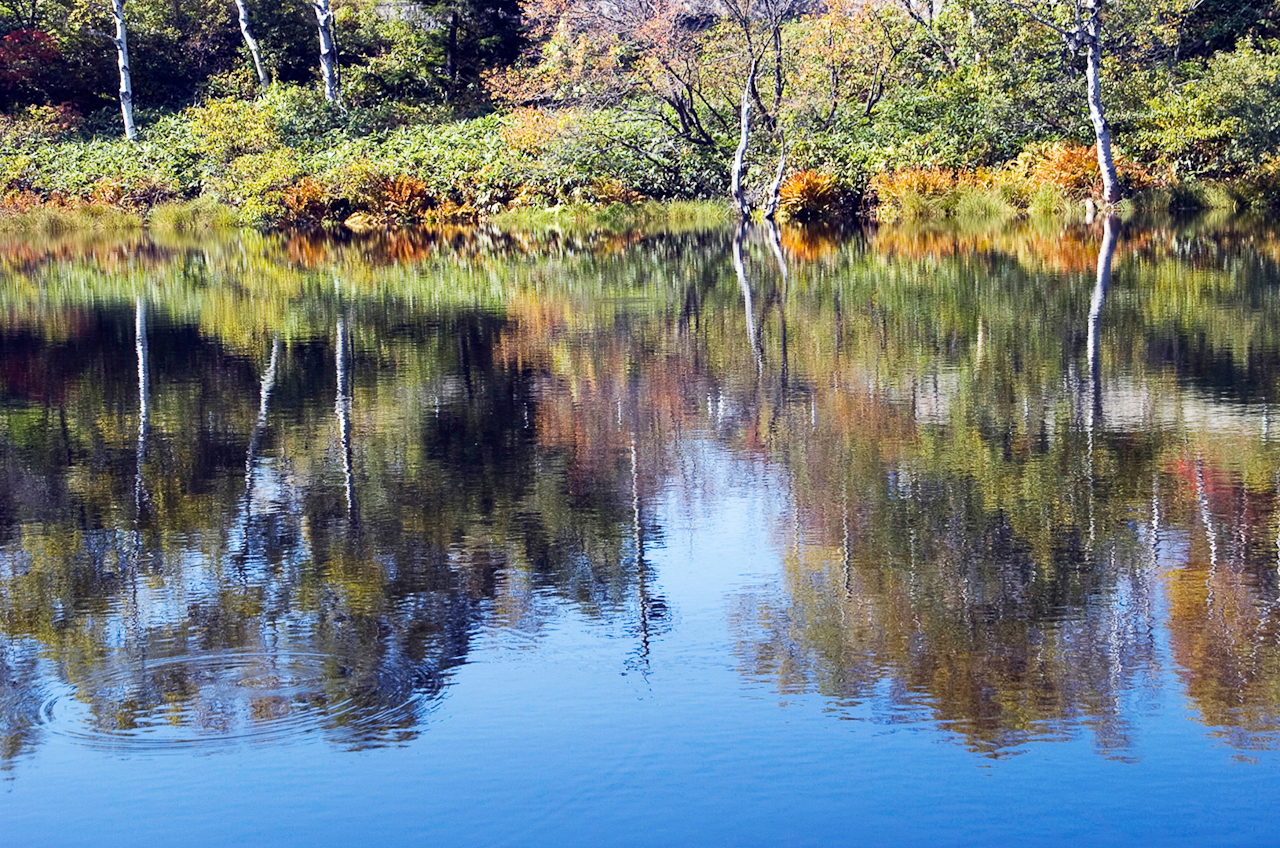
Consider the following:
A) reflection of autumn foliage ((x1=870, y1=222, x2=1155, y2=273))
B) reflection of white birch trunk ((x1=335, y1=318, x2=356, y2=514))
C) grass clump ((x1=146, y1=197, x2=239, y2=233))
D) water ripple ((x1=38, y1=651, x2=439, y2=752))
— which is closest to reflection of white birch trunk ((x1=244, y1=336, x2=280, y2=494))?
reflection of white birch trunk ((x1=335, y1=318, x2=356, y2=514))

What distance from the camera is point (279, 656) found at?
461 centimetres

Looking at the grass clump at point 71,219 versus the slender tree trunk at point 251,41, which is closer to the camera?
the grass clump at point 71,219

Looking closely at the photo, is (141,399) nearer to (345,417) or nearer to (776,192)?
(345,417)

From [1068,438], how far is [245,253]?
763 inches

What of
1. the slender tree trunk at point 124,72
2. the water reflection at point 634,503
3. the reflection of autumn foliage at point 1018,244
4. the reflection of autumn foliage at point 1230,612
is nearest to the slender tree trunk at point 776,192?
the reflection of autumn foliage at point 1018,244

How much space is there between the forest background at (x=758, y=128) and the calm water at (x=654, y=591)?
62.7 ft

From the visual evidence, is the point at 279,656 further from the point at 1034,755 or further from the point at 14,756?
the point at 1034,755

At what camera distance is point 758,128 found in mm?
32781

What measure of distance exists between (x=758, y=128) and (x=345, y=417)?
25.2 metres

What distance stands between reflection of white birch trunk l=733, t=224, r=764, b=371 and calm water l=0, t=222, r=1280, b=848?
0.16 meters

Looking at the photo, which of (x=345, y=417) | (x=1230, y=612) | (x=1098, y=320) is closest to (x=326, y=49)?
(x=1098, y=320)

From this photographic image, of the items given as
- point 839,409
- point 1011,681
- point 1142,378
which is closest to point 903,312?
point 1142,378

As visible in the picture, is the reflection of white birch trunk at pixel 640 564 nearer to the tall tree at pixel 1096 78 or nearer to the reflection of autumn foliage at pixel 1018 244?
the reflection of autumn foliage at pixel 1018 244

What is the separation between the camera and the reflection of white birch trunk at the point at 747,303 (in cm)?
1075
